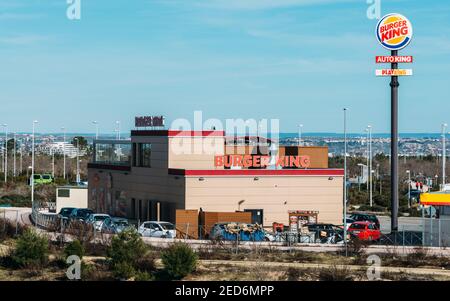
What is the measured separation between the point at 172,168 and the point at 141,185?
5148 millimetres

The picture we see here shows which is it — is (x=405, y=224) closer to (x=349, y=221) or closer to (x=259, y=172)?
(x=349, y=221)

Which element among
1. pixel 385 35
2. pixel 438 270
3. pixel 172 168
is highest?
pixel 385 35

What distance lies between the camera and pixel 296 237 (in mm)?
54906

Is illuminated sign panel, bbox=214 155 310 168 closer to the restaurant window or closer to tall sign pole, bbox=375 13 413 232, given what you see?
the restaurant window

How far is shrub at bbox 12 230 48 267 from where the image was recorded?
151 feet

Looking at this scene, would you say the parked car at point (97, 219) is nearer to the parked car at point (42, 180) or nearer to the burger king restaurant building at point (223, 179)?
the burger king restaurant building at point (223, 179)

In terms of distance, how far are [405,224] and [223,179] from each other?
17.0m

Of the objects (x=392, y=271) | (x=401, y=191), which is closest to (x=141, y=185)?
(x=392, y=271)

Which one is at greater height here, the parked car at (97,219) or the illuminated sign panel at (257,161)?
the illuminated sign panel at (257,161)

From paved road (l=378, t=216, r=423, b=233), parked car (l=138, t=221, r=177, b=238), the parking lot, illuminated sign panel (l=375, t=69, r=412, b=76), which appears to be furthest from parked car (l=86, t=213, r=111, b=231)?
illuminated sign panel (l=375, t=69, r=412, b=76)

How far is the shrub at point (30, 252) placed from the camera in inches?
1815

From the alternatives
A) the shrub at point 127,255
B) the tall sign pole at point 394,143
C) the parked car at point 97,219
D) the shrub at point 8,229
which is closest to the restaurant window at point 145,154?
the parked car at point 97,219

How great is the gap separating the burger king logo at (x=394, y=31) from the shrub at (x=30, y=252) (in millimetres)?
28303
